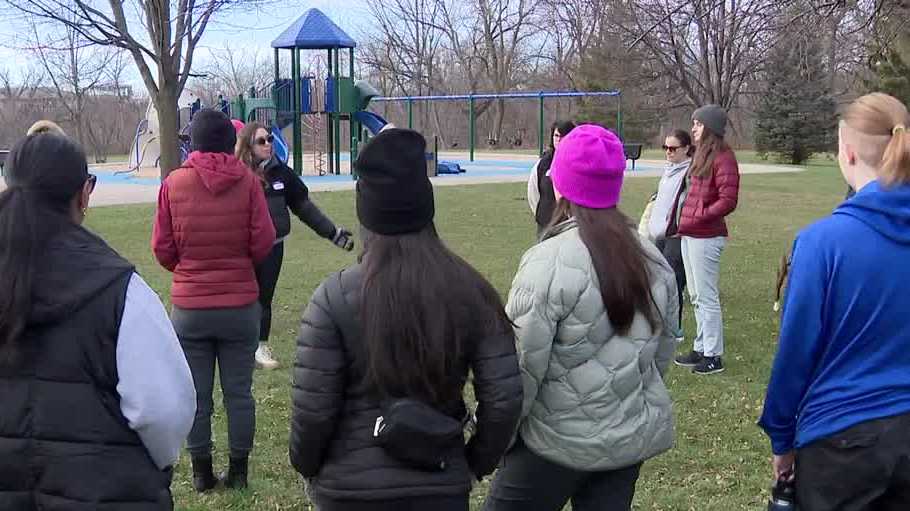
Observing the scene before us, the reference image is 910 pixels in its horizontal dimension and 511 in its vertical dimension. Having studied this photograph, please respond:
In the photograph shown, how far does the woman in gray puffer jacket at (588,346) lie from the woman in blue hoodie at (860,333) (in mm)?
456

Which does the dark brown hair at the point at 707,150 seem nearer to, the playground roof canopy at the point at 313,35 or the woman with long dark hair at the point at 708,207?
the woman with long dark hair at the point at 708,207

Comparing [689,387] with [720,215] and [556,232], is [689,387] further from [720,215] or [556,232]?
[556,232]

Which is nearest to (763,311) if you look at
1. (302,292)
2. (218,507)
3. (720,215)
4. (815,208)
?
(720,215)

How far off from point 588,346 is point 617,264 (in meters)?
0.26

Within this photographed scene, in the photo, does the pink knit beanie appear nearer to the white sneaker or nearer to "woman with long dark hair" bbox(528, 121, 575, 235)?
"woman with long dark hair" bbox(528, 121, 575, 235)

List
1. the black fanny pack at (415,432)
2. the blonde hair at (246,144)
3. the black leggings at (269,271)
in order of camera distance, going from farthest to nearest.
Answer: the black leggings at (269,271)
the blonde hair at (246,144)
the black fanny pack at (415,432)

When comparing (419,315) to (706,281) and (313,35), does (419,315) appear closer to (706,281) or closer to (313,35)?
(706,281)

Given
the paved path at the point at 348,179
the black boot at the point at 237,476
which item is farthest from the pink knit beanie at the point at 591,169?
the paved path at the point at 348,179

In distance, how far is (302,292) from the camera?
10.0 meters

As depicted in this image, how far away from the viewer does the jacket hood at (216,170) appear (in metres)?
4.33

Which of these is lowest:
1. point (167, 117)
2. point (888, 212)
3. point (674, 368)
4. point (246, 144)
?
point (674, 368)

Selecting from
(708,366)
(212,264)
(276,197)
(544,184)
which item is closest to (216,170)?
(212,264)

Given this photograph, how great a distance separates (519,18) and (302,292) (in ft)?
171

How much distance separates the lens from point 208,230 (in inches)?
173
